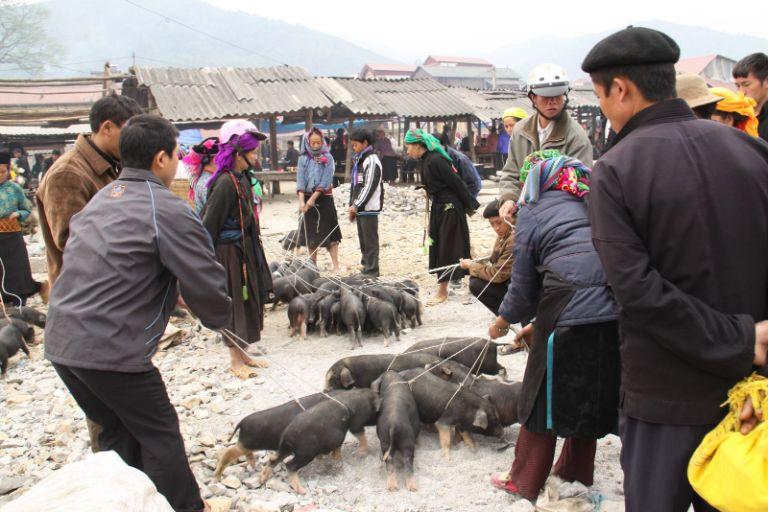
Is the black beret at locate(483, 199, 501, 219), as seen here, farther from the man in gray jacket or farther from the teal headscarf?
the man in gray jacket

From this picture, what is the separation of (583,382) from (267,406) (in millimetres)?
2802

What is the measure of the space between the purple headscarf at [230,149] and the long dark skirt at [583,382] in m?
3.55

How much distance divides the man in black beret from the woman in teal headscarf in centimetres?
526

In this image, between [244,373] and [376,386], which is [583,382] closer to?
[376,386]

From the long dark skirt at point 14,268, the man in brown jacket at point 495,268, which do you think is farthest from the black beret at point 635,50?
the long dark skirt at point 14,268

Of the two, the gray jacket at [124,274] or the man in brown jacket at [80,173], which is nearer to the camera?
the gray jacket at [124,274]

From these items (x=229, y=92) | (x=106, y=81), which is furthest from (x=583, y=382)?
(x=229, y=92)

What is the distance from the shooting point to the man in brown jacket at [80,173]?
11.7ft

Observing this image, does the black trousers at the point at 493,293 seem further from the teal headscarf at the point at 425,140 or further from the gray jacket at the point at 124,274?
the gray jacket at the point at 124,274

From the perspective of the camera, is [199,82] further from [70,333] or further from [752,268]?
[752,268]

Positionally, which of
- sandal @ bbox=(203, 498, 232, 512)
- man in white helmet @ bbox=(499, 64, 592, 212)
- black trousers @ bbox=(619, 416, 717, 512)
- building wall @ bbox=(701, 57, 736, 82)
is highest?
building wall @ bbox=(701, 57, 736, 82)

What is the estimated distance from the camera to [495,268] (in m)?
5.04

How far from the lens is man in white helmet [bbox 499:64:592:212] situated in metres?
4.39

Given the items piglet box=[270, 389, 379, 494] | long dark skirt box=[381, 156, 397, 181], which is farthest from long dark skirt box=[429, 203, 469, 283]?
long dark skirt box=[381, 156, 397, 181]
